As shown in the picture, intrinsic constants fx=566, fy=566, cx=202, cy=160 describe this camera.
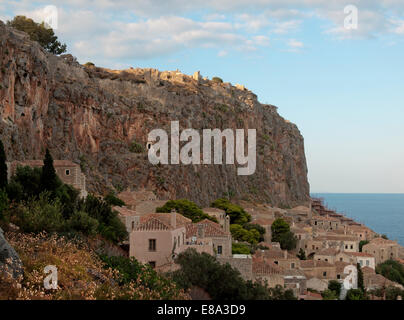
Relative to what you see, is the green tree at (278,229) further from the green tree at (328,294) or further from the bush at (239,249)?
the green tree at (328,294)

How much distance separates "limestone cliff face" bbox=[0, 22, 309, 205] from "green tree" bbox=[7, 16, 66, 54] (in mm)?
4681

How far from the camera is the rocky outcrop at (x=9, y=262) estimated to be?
41.2ft

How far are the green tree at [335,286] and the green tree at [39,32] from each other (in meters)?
43.6

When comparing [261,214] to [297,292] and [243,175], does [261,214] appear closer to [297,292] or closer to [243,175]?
[243,175]

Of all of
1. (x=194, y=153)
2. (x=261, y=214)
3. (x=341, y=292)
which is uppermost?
(x=194, y=153)

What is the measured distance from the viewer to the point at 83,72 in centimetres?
6612

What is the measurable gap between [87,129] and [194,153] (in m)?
21.8

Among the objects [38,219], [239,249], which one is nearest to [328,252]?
[239,249]

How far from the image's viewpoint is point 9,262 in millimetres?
12570

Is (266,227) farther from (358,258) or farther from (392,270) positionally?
(392,270)
